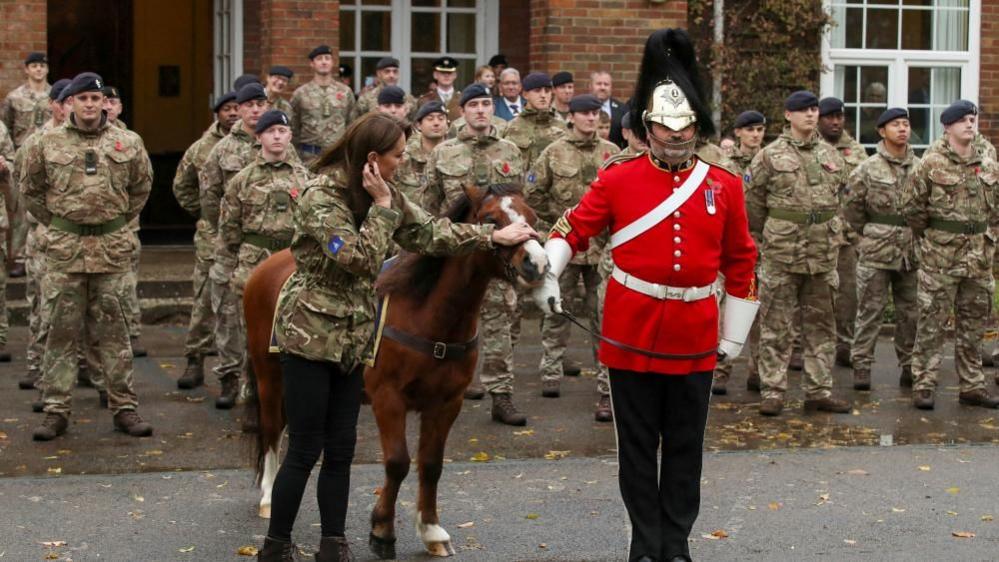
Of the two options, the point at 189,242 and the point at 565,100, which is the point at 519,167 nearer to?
the point at 565,100

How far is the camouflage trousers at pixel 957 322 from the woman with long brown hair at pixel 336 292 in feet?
16.9

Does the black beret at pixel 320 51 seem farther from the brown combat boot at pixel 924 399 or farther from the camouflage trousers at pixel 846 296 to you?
the brown combat boot at pixel 924 399

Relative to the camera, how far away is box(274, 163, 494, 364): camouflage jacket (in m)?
6.45

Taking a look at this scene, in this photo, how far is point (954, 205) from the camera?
11.0m

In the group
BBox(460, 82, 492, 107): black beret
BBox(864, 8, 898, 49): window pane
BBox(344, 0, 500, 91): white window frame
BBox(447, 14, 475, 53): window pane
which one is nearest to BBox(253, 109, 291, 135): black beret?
BBox(460, 82, 492, 107): black beret

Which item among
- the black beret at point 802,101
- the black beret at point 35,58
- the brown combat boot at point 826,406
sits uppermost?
the black beret at point 35,58

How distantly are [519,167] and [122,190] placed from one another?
2.70m

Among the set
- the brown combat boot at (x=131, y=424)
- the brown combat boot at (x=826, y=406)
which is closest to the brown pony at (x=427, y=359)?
the brown combat boot at (x=131, y=424)

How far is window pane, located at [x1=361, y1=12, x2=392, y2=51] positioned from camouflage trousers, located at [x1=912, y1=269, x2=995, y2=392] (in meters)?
7.25

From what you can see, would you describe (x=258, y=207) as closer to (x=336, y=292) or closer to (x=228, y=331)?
(x=228, y=331)

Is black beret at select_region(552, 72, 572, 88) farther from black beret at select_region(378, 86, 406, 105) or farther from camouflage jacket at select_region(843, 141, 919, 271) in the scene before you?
camouflage jacket at select_region(843, 141, 919, 271)

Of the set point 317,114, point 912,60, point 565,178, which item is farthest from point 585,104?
point 912,60

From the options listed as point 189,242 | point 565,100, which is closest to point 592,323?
point 565,100

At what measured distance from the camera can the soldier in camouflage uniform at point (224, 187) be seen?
10.9 m
